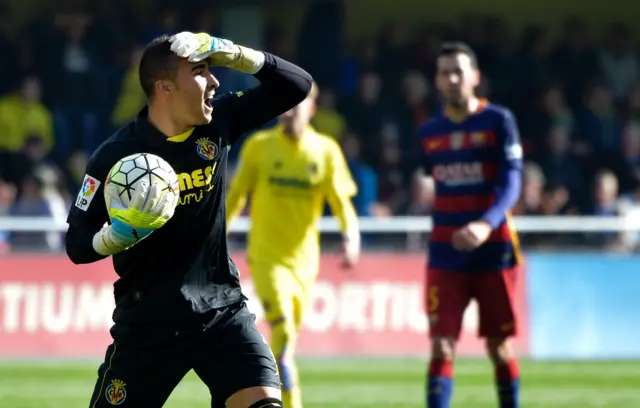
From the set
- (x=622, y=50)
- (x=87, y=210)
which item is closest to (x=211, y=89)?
(x=87, y=210)

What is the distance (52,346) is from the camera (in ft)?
46.3

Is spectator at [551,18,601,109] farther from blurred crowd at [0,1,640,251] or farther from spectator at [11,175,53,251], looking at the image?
spectator at [11,175,53,251]

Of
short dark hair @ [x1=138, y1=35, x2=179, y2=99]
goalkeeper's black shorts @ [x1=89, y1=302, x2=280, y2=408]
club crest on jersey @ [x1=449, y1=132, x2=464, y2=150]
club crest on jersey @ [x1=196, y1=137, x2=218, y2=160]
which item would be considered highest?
short dark hair @ [x1=138, y1=35, x2=179, y2=99]

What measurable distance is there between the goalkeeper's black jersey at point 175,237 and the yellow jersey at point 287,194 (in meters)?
3.52

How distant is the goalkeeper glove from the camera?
5.36m

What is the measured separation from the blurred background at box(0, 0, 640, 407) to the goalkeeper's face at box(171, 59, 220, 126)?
20.2ft

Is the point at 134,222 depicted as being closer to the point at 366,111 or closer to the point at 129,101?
the point at 129,101

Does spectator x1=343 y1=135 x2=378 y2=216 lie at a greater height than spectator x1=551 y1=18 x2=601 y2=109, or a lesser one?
lesser

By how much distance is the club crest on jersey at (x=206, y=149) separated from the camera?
19.3ft

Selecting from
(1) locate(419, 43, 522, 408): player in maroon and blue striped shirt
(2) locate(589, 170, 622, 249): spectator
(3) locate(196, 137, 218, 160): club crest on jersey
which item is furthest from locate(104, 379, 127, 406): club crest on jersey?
(2) locate(589, 170, 622, 249): spectator

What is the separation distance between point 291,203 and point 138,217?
14.1ft

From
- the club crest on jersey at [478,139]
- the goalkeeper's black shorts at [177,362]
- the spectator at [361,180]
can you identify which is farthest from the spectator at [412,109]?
the goalkeeper's black shorts at [177,362]

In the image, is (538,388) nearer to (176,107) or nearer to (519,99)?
(176,107)

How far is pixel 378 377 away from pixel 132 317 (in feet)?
23.1
